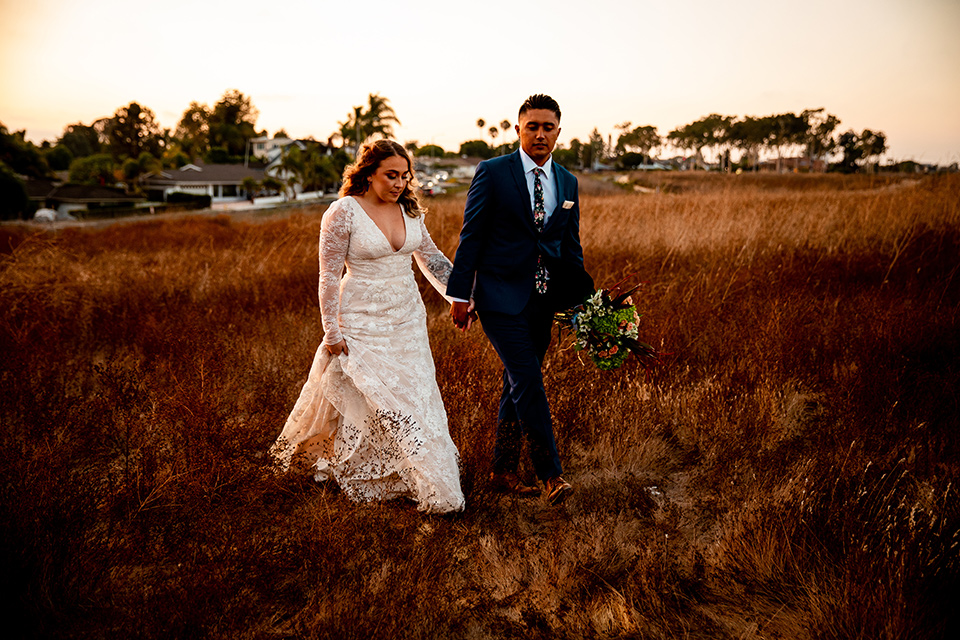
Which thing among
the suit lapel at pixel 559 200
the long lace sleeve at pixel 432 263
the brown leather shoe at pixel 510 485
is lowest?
the brown leather shoe at pixel 510 485

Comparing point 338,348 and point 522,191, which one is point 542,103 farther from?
point 338,348

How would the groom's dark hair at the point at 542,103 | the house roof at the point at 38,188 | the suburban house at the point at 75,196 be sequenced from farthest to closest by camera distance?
the house roof at the point at 38,188 → the suburban house at the point at 75,196 → the groom's dark hair at the point at 542,103

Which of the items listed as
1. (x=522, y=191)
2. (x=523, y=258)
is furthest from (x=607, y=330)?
(x=522, y=191)

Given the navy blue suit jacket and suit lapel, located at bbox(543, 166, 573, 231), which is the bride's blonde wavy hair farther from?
suit lapel, located at bbox(543, 166, 573, 231)

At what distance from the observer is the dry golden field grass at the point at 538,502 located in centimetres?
230

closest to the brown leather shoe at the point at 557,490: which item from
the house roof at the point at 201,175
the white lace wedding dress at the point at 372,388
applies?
the white lace wedding dress at the point at 372,388

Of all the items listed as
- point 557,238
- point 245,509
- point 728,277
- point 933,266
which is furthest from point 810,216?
point 245,509

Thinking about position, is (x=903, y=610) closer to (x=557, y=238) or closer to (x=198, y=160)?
(x=557, y=238)

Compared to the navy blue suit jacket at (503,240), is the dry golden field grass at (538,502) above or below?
below

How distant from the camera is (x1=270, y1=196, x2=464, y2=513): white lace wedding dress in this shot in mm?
3172

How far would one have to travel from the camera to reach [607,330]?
311 cm

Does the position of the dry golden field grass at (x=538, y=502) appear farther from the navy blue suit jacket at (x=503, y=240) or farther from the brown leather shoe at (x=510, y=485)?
the navy blue suit jacket at (x=503, y=240)

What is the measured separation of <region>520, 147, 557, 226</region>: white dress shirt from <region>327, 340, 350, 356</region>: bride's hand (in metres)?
1.40

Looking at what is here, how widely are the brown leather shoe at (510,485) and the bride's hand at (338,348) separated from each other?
121cm
